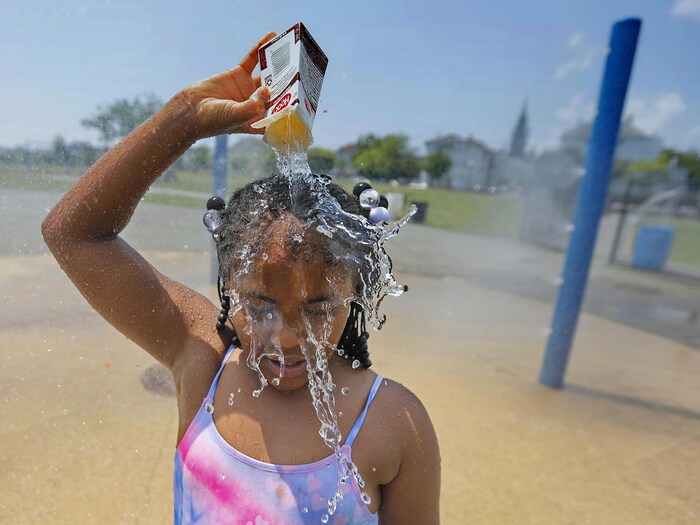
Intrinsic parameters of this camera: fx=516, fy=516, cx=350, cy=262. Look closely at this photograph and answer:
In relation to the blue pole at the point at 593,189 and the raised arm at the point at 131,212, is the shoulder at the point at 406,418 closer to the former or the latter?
the raised arm at the point at 131,212

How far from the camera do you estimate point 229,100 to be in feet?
4.01

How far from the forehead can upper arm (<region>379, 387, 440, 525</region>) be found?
14.2 inches

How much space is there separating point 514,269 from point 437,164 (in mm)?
2670

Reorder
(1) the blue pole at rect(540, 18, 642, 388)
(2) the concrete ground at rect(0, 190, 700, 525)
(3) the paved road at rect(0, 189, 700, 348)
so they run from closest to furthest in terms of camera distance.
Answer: (2) the concrete ground at rect(0, 190, 700, 525)
(1) the blue pole at rect(540, 18, 642, 388)
(3) the paved road at rect(0, 189, 700, 348)

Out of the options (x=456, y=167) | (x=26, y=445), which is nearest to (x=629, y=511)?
(x=26, y=445)

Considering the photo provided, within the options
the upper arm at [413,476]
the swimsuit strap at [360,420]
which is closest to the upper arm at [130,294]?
the swimsuit strap at [360,420]

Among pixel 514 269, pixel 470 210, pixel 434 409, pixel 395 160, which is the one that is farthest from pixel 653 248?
pixel 434 409

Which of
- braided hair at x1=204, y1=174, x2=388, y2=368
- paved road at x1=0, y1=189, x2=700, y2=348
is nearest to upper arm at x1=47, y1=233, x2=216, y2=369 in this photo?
braided hair at x1=204, y1=174, x2=388, y2=368

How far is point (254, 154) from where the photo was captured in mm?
6172

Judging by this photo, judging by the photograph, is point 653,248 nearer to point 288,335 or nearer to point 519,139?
point 519,139

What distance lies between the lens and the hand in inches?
44.2

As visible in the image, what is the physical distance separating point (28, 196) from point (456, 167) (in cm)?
795

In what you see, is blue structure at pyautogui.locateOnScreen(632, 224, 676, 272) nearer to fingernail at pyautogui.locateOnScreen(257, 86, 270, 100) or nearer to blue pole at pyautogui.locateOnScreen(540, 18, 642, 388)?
blue pole at pyautogui.locateOnScreen(540, 18, 642, 388)

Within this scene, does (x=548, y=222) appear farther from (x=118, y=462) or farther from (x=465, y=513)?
(x=118, y=462)
